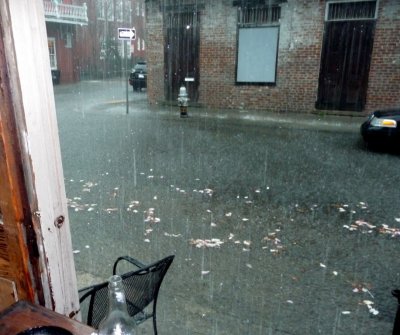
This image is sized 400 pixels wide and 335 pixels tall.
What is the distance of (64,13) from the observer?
83.3 ft

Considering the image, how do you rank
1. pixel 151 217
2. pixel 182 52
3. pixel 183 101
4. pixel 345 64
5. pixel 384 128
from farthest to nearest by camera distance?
1. pixel 182 52
2. pixel 183 101
3. pixel 345 64
4. pixel 384 128
5. pixel 151 217

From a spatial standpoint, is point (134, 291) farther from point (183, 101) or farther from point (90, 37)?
point (90, 37)

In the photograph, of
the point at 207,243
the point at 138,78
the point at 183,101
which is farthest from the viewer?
the point at 138,78

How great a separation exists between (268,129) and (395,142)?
376cm

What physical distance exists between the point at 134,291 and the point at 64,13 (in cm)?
2756

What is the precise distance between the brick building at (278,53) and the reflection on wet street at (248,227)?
12.8 ft

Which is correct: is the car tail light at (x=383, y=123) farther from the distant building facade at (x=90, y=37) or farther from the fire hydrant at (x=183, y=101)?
the distant building facade at (x=90, y=37)

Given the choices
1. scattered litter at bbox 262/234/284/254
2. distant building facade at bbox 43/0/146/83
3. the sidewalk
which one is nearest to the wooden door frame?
scattered litter at bbox 262/234/284/254

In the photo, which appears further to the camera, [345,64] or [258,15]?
[258,15]

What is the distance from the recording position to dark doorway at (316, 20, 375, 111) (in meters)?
11.4

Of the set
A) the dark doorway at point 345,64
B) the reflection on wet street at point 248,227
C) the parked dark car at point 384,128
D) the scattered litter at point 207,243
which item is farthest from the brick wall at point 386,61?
the scattered litter at point 207,243

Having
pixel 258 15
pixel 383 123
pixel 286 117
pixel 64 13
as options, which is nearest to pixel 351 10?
pixel 258 15

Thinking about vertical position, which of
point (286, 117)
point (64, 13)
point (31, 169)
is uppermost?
point (64, 13)

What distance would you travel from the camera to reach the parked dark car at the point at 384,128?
735cm
